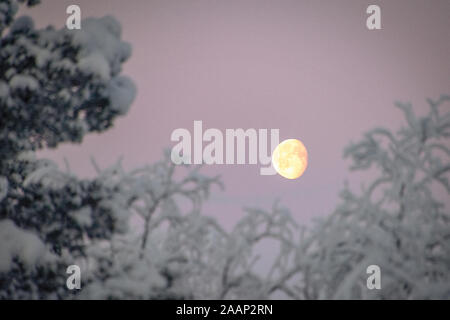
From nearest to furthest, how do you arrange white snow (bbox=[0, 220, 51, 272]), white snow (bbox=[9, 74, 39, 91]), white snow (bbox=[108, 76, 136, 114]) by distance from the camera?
white snow (bbox=[0, 220, 51, 272]) < white snow (bbox=[9, 74, 39, 91]) < white snow (bbox=[108, 76, 136, 114])

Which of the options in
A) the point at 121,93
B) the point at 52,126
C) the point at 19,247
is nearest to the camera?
the point at 19,247

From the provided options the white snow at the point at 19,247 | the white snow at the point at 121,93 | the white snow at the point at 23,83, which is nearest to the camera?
the white snow at the point at 19,247

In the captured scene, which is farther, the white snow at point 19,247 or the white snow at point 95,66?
the white snow at point 95,66

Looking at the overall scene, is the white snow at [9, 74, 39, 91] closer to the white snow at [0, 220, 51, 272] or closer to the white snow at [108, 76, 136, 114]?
the white snow at [108, 76, 136, 114]

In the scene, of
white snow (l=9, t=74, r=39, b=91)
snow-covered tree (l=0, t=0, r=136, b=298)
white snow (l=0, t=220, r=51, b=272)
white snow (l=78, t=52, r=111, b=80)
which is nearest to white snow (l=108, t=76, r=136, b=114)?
snow-covered tree (l=0, t=0, r=136, b=298)

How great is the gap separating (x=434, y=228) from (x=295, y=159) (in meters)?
1.97

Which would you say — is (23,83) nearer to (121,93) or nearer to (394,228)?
(121,93)

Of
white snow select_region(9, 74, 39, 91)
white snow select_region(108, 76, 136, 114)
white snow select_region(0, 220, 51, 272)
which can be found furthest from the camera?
white snow select_region(108, 76, 136, 114)

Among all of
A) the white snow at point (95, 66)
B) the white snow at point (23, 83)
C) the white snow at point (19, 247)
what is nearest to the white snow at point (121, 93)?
the white snow at point (95, 66)

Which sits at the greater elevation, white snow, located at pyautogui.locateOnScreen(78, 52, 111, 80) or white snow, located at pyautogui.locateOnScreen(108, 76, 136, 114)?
white snow, located at pyautogui.locateOnScreen(78, 52, 111, 80)

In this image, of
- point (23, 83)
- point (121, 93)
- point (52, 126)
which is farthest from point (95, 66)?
point (52, 126)

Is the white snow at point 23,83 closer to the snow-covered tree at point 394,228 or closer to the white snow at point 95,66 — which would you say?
the white snow at point 95,66
